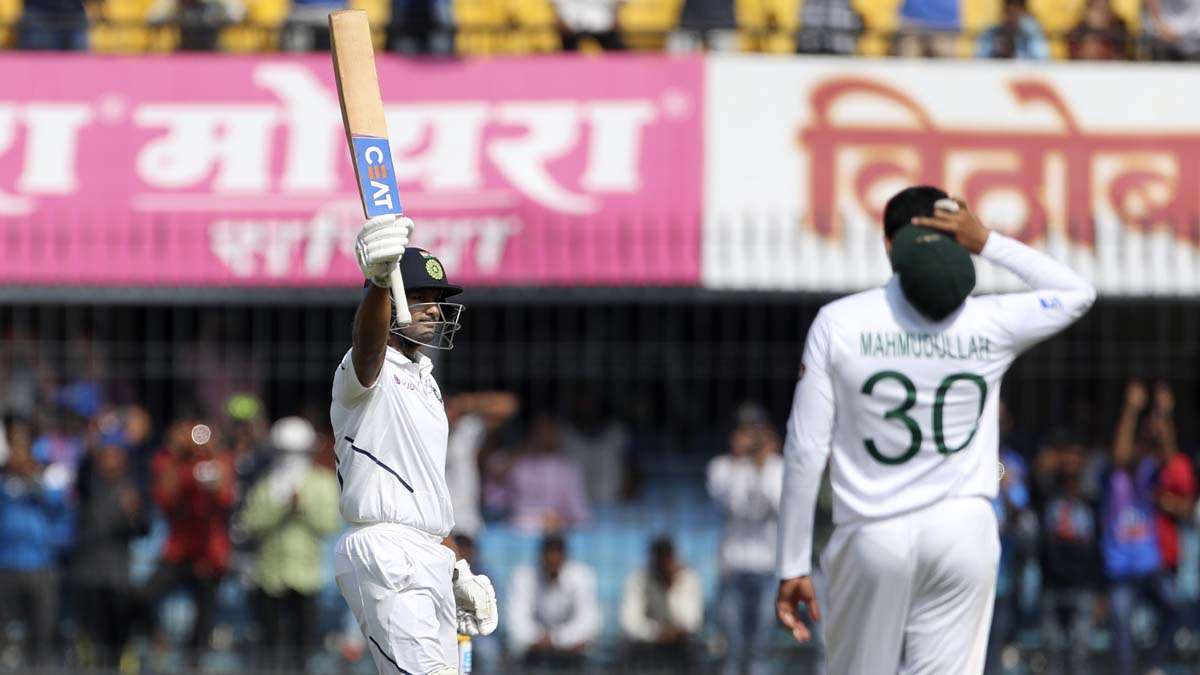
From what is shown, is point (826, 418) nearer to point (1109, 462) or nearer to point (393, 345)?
point (393, 345)

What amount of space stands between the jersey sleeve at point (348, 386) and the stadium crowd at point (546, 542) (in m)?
6.34

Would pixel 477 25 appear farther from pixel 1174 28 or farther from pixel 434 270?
pixel 434 270

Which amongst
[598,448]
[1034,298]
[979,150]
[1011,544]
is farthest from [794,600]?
[979,150]

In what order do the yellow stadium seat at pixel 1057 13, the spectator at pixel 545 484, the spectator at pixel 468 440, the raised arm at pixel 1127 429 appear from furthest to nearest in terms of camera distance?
the yellow stadium seat at pixel 1057 13
the spectator at pixel 545 484
the raised arm at pixel 1127 429
the spectator at pixel 468 440

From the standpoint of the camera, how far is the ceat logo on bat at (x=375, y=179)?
6852mm

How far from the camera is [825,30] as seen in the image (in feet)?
49.2

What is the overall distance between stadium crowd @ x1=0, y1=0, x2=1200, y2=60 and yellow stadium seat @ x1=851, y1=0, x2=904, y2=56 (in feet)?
0.04

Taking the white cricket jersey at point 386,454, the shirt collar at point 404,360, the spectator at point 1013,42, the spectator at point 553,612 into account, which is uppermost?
the spectator at point 1013,42

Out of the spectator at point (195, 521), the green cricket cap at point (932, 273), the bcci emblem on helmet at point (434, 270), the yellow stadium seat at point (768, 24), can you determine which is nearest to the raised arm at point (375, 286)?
the bcci emblem on helmet at point (434, 270)

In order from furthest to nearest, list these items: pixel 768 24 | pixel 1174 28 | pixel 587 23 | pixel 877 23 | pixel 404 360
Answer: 1. pixel 877 23
2. pixel 1174 28
3. pixel 587 23
4. pixel 768 24
5. pixel 404 360

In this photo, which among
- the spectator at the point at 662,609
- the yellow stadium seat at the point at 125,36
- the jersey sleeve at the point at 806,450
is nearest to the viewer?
the jersey sleeve at the point at 806,450

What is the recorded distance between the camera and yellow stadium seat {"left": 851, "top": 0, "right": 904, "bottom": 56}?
1504 cm

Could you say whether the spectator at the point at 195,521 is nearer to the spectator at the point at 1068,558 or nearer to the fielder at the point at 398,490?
the spectator at the point at 1068,558

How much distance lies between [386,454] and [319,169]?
26.3 feet
